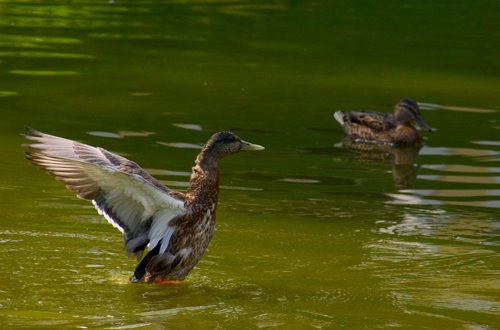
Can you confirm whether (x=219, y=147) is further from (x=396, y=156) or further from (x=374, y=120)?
(x=374, y=120)

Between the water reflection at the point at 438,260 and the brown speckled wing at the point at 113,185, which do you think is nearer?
the brown speckled wing at the point at 113,185

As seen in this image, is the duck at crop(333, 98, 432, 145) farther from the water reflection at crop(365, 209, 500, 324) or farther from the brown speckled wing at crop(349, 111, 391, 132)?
the water reflection at crop(365, 209, 500, 324)

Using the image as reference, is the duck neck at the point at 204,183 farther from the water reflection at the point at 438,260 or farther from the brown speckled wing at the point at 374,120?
the brown speckled wing at the point at 374,120

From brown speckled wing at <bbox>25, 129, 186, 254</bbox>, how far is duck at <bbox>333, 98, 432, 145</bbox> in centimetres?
687

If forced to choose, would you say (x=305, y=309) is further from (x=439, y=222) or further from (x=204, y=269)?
(x=439, y=222)

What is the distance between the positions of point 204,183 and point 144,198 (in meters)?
0.64

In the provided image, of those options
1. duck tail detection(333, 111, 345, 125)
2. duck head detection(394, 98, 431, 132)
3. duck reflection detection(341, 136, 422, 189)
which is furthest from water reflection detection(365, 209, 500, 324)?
duck tail detection(333, 111, 345, 125)

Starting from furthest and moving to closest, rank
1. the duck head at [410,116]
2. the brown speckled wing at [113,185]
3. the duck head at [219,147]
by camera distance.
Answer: the duck head at [410,116] < the duck head at [219,147] < the brown speckled wing at [113,185]

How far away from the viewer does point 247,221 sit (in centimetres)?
1178

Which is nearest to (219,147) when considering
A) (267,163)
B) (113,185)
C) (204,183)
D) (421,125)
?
(204,183)

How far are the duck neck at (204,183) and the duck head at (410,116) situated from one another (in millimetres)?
6527

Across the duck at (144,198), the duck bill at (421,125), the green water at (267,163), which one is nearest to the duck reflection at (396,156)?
the green water at (267,163)

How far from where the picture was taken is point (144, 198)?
30.9 ft

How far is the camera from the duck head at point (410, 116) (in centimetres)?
1628
